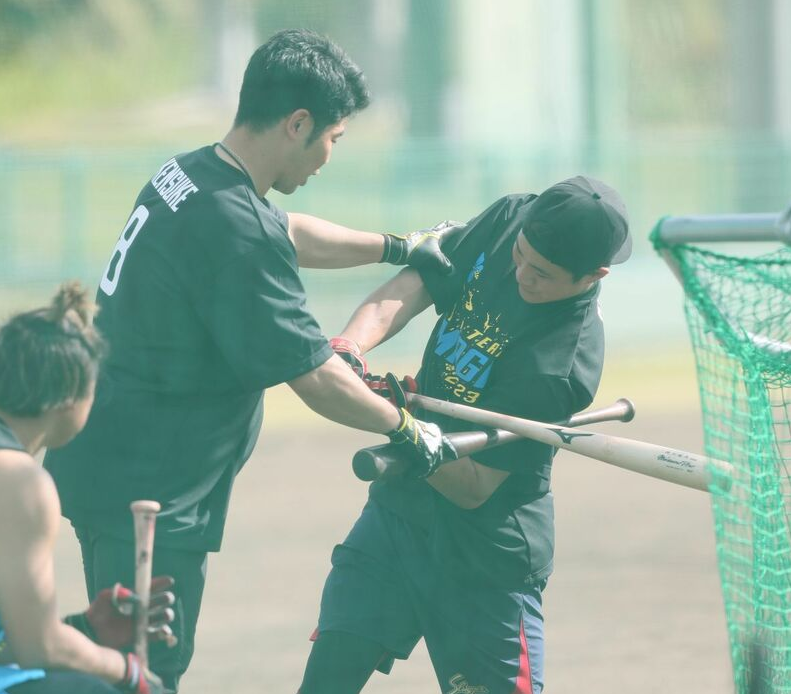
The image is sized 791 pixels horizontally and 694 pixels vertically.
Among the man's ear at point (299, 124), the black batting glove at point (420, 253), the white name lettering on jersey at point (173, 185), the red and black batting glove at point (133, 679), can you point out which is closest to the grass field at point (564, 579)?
the black batting glove at point (420, 253)

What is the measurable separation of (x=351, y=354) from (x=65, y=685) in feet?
4.72

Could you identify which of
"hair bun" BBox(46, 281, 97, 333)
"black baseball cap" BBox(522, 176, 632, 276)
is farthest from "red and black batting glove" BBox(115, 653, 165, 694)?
"black baseball cap" BBox(522, 176, 632, 276)

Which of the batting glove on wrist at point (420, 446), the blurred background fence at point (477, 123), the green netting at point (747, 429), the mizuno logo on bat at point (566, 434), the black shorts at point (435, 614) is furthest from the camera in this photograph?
the blurred background fence at point (477, 123)

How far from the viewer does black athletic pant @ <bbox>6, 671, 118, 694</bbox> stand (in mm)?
2871

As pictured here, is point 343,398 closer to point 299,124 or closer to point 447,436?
point 447,436

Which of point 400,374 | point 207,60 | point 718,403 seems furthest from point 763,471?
point 207,60

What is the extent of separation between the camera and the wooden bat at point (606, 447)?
3.66m

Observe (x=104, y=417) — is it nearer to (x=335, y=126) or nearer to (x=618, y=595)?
(x=335, y=126)

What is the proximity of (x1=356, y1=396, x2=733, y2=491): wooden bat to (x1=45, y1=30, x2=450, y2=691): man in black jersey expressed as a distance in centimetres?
19

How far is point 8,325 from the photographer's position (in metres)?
2.99

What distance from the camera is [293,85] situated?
3.53m

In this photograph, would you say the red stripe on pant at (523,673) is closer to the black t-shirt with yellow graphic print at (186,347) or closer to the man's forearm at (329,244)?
the black t-shirt with yellow graphic print at (186,347)

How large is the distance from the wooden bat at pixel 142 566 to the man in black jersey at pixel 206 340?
42cm

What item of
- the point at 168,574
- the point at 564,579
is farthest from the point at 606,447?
the point at 564,579
